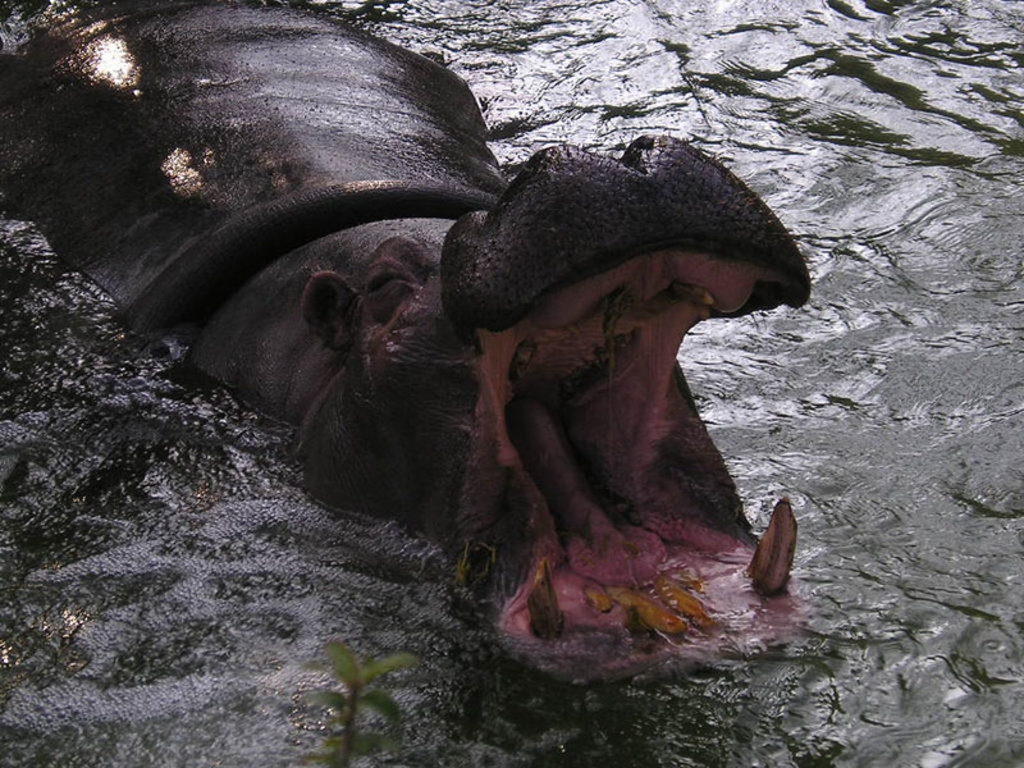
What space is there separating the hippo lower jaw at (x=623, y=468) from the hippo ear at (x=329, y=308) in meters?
0.61

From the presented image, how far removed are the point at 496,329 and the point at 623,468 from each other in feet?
2.16

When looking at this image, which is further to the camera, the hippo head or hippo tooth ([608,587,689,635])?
hippo tooth ([608,587,689,635])

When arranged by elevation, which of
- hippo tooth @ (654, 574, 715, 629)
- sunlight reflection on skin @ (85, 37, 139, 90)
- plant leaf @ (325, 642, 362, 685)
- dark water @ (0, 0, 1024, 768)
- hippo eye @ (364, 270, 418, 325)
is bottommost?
dark water @ (0, 0, 1024, 768)

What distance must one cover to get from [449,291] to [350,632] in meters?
0.84

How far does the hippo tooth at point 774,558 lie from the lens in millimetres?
3154

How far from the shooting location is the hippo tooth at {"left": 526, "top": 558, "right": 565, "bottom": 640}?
10.1ft

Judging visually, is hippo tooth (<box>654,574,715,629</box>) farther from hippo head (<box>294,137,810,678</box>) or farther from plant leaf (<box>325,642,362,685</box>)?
plant leaf (<box>325,642,362,685</box>)

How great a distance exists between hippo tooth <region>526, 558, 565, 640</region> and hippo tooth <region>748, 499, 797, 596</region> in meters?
0.42

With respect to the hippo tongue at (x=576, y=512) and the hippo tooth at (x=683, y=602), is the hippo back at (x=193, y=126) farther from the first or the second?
the hippo tooth at (x=683, y=602)

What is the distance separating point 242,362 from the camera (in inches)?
182

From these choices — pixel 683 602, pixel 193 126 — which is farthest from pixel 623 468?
pixel 193 126

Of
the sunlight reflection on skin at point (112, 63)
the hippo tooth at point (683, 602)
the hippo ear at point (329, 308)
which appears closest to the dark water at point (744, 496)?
the hippo tooth at point (683, 602)

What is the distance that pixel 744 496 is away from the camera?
407 cm

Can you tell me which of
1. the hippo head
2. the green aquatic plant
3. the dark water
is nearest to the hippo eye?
the hippo head
